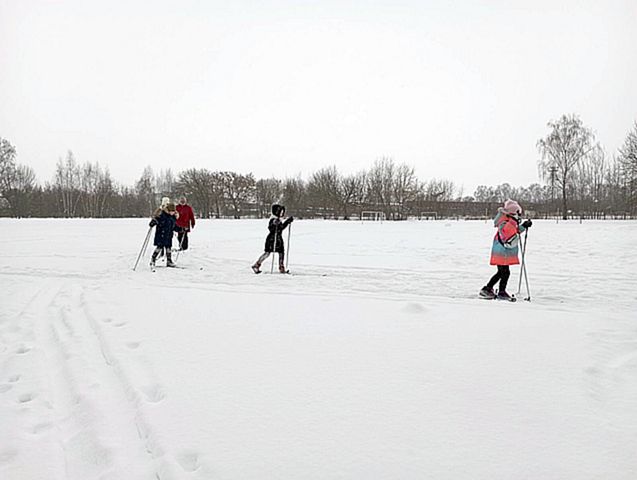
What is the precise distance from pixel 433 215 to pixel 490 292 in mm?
69689

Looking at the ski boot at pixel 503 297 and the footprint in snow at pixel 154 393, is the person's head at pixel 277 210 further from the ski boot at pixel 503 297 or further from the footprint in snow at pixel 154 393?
the footprint in snow at pixel 154 393

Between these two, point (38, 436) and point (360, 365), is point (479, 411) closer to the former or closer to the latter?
point (360, 365)

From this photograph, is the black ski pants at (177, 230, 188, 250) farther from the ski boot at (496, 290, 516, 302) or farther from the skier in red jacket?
the ski boot at (496, 290, 516, 302)

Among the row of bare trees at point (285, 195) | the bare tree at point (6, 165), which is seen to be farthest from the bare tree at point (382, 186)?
the bare tree at point (6, 165)

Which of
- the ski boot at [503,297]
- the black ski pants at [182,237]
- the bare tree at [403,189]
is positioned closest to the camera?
the ski boot at [503,297]

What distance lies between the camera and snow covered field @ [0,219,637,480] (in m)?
2.66

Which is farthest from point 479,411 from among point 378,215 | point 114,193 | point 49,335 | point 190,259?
point 114,193

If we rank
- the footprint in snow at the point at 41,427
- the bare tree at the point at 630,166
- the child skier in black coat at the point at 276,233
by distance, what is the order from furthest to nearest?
the bare tree at the point at 630,166, the child skier in black coat at the point at 276,233, the footprint in snow at the point at 41,427

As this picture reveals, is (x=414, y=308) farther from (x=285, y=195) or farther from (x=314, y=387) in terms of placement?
(x=285, y=195)

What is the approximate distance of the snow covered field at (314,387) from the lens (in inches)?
105

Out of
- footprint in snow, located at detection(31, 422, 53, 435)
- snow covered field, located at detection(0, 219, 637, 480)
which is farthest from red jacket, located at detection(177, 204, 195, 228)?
footprint in snow, located at detection(31, 422, 53, 435)

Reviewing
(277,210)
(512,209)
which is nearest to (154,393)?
(512,209)

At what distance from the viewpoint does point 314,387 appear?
3635 millimetres

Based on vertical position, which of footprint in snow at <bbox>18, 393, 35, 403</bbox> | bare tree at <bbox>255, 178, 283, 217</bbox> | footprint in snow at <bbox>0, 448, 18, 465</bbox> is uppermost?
bare tree at <bbox>255, 178, 283, 217</bbox>
